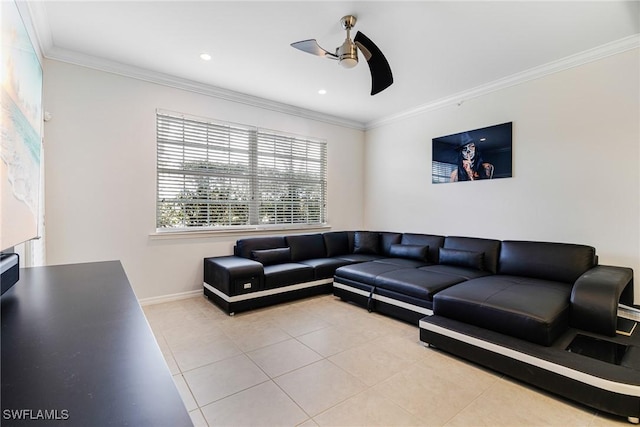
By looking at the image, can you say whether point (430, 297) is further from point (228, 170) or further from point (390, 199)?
point (228, 170)

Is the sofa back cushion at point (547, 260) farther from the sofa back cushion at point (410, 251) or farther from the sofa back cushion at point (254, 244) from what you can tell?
the sofa back cushion at point (254, 244)

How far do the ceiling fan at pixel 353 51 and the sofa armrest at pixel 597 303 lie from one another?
7.81 ft

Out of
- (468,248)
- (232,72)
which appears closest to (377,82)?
(232,72)

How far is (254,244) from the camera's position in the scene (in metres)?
4.25

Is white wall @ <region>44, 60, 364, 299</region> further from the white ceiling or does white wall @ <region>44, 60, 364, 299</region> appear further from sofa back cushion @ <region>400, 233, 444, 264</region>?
sofa back cushion @ <region>400, 233, 444, 264</region>

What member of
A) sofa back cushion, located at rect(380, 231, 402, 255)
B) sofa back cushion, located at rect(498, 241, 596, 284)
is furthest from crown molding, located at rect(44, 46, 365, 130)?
sofa back cushion, located at rect(498, 241, 596, 284)

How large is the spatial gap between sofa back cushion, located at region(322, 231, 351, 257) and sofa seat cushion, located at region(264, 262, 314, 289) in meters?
0.93

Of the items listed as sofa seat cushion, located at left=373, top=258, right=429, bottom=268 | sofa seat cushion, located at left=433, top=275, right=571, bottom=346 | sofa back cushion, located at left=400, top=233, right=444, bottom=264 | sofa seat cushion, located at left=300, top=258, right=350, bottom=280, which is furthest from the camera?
sofa back cushion, located at left=400, top=233, right=444, bottom=264

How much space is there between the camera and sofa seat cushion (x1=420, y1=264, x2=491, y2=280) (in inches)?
135

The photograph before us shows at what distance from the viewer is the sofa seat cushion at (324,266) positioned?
416 centimetres

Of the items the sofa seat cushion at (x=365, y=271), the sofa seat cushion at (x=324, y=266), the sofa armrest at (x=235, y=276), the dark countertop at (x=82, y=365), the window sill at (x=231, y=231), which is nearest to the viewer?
the dark countertop at (x=82, y=365)

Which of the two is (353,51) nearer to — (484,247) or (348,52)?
(348,52)

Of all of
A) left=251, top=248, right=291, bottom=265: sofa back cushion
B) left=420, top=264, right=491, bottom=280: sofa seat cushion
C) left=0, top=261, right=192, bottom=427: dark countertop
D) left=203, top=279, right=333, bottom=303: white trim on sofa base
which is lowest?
left=203, top=279, right=333, bottom=303: white trim on sofa base

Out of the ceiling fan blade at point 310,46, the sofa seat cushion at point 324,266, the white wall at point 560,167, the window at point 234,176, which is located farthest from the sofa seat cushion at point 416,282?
the ceiling fan blade at point 310,46
